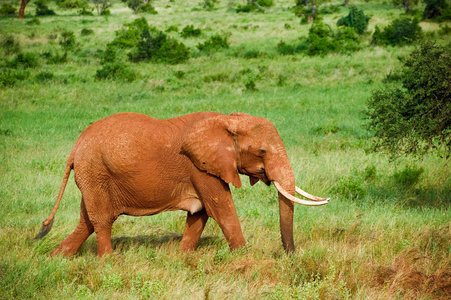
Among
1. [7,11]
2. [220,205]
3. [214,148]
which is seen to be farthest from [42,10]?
[220,205]

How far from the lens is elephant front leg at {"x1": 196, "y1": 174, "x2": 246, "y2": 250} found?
19.7ft

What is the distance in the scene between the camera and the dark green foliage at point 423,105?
28.6 ft

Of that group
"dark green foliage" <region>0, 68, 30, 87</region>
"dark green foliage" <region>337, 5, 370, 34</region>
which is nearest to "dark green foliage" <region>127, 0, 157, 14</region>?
"dark green foliage" <region>337, 5, 370, 34</region>

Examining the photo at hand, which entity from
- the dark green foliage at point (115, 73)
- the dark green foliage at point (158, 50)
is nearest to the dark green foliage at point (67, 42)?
the dark green foliage at point (158, 50)

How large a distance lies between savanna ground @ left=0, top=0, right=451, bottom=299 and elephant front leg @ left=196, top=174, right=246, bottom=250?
0.25 meters

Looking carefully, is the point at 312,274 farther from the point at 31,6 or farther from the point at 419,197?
the point at 31,6

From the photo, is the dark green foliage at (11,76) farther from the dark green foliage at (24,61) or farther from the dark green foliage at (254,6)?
the dark green foliage at (254,6)

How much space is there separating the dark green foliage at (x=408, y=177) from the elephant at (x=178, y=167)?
14.5 ft

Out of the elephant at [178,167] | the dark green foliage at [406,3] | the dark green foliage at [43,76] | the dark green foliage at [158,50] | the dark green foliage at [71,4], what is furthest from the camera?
the dark green foliage at [71,4]

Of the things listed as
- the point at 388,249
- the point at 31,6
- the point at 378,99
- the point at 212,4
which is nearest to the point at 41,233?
the point at 388,249

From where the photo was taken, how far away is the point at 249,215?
8016 mm

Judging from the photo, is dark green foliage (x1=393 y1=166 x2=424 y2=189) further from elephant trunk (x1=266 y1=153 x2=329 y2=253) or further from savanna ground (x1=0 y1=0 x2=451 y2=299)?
elephant trunk (x1=266 y1=153 x2=329 y2=253)

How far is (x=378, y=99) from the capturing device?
31.5 feet

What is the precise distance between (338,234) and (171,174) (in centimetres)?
251
